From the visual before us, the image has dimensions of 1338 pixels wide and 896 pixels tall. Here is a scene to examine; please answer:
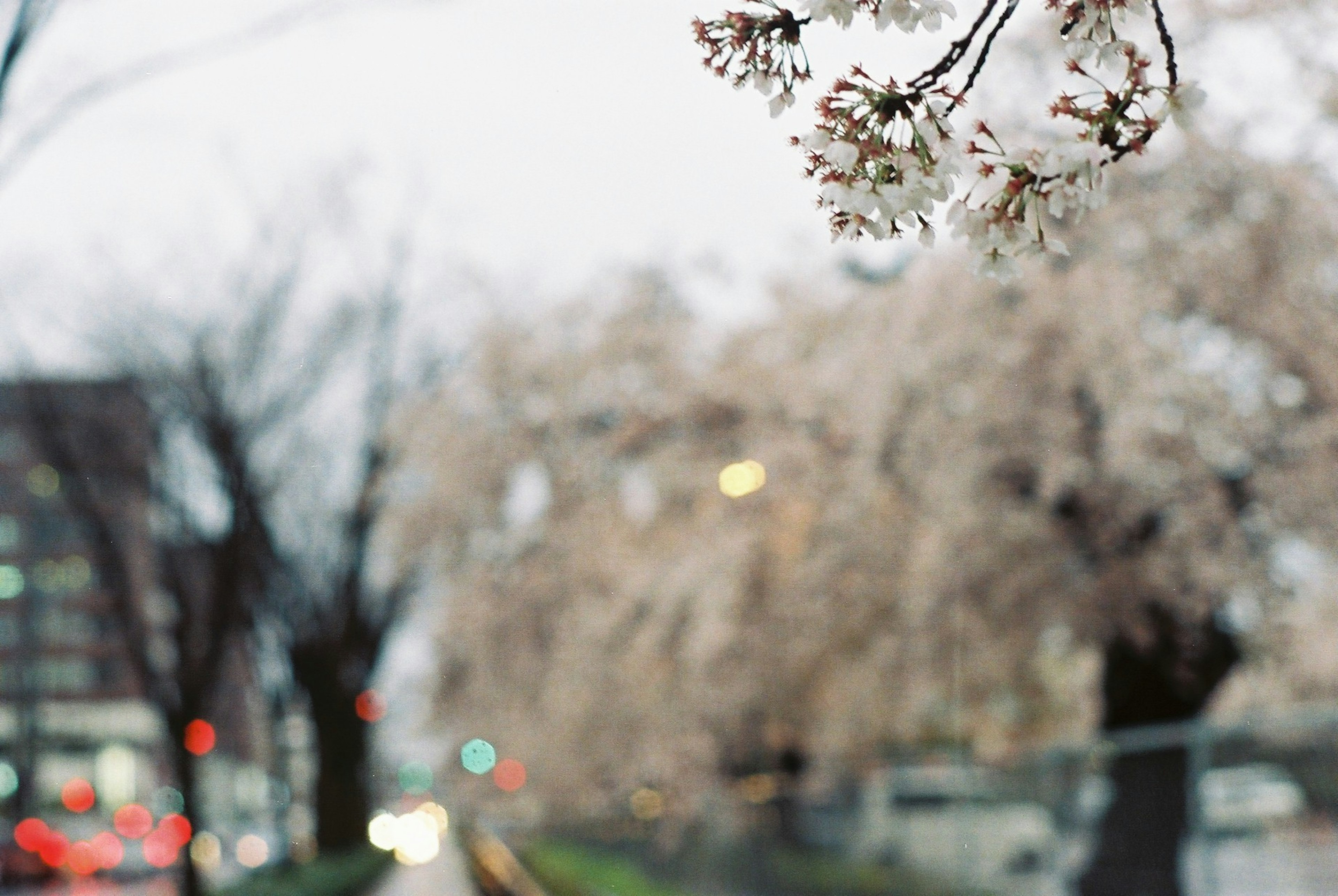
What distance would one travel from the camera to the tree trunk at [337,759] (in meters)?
28.3

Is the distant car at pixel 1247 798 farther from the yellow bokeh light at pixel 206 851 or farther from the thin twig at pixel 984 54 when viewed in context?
the yellow bokeh light at pixel 206 851

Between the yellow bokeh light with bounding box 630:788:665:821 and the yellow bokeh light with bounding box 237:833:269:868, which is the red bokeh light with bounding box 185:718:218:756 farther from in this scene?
the yellow bokeh light with bounding box 237:833:269:868

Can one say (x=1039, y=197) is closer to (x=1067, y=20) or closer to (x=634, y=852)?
(x=1067, y=20)

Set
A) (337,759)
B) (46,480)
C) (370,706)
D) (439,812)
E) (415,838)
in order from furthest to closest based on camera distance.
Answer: (439,812), (415,838), (370,706), (337,759), (46,480)

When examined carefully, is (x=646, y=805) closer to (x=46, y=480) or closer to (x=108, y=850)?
(x=46, y=480)

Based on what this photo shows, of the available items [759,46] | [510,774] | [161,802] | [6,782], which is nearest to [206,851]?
[510,774]

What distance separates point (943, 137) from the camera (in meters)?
3.62

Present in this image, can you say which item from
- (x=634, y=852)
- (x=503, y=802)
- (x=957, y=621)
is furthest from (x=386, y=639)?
(x=957, y=621)

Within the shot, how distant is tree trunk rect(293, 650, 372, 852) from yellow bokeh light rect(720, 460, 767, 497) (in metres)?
14.6

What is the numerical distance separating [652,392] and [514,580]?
3.04 metres

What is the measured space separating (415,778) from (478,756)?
867 inches

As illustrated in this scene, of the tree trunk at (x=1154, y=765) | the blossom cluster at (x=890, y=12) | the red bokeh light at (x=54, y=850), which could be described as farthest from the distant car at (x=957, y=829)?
the red bokeh light at (x=54, y=850)

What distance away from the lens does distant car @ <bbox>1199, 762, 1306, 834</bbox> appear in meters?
8.86

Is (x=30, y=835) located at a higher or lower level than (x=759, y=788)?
lower
